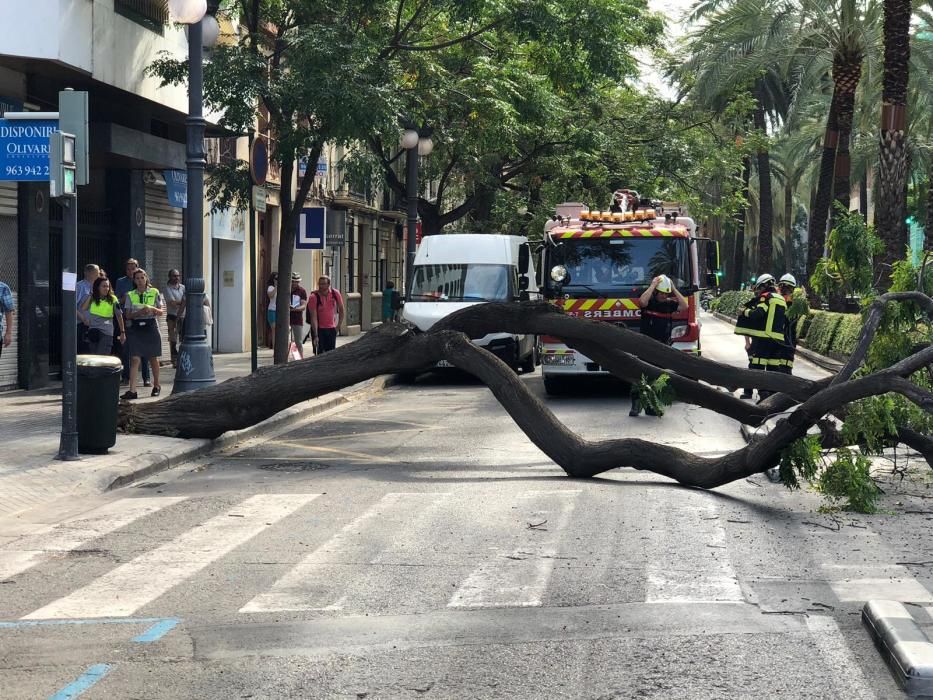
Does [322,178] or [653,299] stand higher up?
[322,178]

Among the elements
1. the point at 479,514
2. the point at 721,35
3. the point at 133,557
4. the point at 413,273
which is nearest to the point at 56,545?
the point at 133,557

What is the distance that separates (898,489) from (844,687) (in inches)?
222

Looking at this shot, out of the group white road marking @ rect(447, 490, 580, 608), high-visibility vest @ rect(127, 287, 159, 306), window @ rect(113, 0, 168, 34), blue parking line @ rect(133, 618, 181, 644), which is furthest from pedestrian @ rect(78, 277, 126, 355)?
blue parking line @ rect(133, 618, 181, 644)

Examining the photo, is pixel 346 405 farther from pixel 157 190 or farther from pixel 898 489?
pixel 898 489

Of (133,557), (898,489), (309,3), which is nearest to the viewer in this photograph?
(133,557)

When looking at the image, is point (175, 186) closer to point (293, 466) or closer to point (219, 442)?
point (219, 442)

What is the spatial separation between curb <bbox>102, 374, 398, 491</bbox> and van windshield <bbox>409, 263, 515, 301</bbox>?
4.68 metres

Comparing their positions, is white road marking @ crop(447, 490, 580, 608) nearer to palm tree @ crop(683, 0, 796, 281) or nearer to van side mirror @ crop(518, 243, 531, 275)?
van side mirror @ crop(518, 243, 531, 275)

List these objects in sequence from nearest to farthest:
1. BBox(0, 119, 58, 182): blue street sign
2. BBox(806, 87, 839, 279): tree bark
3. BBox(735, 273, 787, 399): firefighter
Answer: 1. BBox(0, 119, 58, 182): blue street sign
2. BBox(735, 273, 787, 399): firefighter
3. BBox(806, 87, 839, 279): tree bark

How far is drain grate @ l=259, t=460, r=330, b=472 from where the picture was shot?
1173 cm

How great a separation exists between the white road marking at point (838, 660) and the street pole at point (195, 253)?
10700 millimetres

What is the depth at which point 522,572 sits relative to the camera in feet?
23.8

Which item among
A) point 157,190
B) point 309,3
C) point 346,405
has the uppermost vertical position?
point 309,3

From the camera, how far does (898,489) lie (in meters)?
10.4
